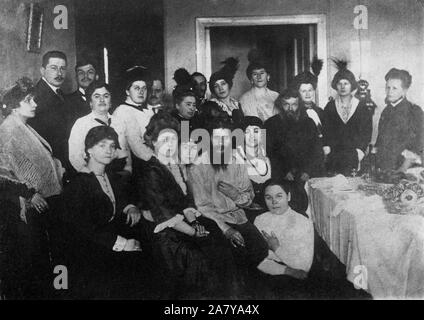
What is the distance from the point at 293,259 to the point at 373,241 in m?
0.57

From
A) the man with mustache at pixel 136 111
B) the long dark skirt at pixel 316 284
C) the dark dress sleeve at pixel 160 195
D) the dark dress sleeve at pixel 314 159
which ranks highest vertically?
the man with mustache at pixel 136 111

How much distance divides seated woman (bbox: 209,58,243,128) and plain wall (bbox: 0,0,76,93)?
1036 mm

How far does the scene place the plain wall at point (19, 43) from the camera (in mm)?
3432

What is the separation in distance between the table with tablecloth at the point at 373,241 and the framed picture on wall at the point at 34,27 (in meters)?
2.25

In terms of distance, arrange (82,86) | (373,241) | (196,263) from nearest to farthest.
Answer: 1. (373,241)
2. (196,263)
3. (82,86)

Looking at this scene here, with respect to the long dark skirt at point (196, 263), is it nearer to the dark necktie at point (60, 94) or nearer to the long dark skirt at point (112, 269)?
the long dark skirt at point (112, 269)

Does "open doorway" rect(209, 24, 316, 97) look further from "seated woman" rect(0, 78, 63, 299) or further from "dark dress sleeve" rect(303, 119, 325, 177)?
"seated woman" rect(0, 78, 63, 299)

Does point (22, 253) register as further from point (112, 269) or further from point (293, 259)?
point (293, 259)

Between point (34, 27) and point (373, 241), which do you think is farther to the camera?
point (34, 27)

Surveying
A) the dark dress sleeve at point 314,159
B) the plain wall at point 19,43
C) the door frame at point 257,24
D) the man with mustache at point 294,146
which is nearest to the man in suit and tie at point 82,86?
the plain wall at point 19,43

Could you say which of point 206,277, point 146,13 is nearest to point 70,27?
point 146,13

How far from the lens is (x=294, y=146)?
351cm

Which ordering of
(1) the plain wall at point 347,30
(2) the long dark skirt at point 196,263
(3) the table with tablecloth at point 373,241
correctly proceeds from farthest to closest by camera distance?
(1) the plain wall at point 347,30, (2) the long dark skirt at point 196,263, (3) the table with tablecloth at point 373,241

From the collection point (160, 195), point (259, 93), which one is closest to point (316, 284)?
point (160, 195)
